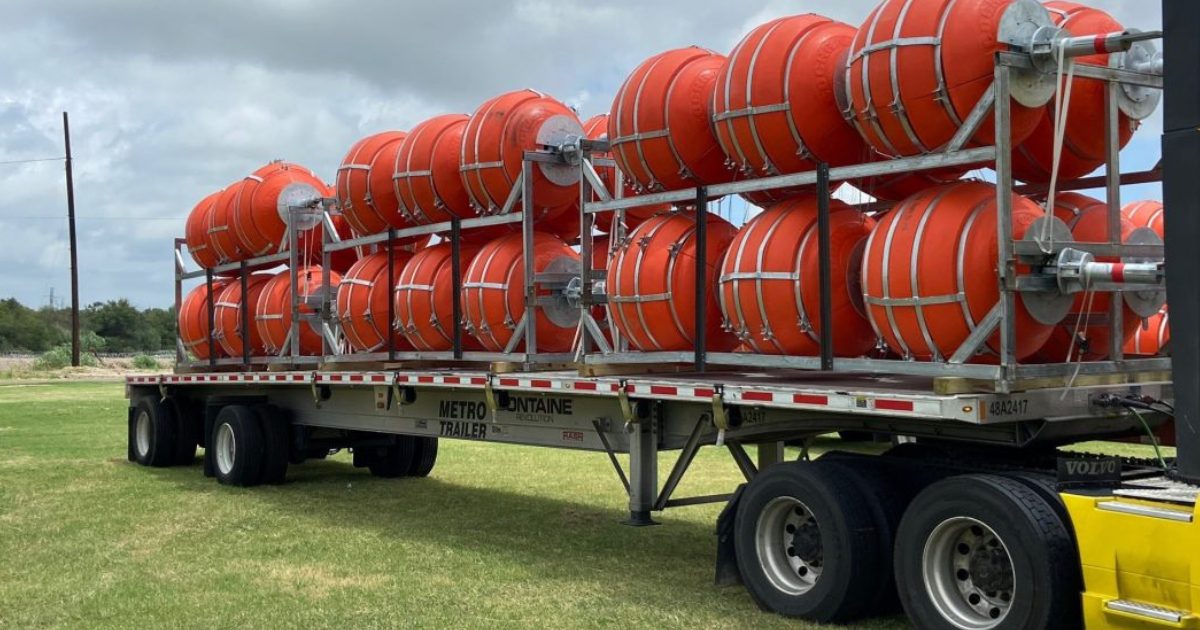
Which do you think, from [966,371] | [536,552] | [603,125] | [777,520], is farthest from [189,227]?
[966,371]

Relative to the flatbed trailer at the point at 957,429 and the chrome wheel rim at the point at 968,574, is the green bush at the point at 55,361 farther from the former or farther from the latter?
the chrome wheel rim at the point at 968,574

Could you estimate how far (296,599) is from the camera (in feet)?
23.9

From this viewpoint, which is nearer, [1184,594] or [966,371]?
[1184,594]

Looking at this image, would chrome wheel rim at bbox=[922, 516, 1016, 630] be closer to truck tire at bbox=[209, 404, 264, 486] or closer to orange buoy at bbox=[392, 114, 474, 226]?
orange buoy at bbox=[392, 114, 474, 226]

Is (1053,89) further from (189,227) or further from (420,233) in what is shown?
(189,227)

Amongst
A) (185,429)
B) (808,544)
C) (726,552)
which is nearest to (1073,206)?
(808,544)

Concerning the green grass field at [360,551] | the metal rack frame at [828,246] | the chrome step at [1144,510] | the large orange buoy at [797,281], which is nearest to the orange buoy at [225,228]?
the green grass field at [360,551]

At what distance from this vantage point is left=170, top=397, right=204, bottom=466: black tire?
15.2 m

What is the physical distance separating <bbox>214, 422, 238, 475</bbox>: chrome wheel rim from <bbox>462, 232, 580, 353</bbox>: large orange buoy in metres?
4.46

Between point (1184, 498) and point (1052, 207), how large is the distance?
1707mm

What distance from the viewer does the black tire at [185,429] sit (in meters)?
15.2

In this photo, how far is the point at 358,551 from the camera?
8.98 m

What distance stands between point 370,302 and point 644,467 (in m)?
4.11

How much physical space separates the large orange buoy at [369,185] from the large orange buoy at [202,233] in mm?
3337
